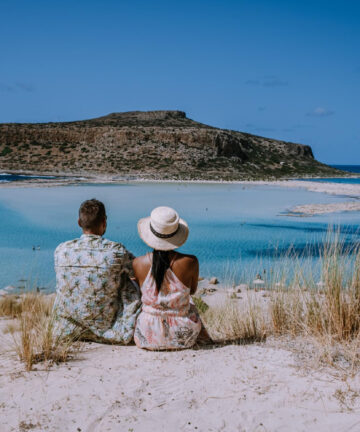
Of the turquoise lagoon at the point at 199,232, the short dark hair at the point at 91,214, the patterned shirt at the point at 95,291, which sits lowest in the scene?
the turquoise lagoon at the point at 199,232

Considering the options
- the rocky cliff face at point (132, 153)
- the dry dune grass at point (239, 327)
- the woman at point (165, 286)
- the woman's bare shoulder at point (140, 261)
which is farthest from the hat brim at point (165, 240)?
the rocky cliff face at point (132, 153)

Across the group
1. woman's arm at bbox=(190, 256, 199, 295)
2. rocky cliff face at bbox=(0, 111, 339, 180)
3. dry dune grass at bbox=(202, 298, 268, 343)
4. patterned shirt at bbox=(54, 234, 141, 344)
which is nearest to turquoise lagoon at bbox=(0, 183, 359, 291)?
dry dune grass at bbox=(202, 298, 268, 343)

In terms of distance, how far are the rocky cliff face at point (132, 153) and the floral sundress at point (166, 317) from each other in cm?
3969

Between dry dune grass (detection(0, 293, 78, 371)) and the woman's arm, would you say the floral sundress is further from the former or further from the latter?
dry dune grass (detection(0, 293, 78, 371))

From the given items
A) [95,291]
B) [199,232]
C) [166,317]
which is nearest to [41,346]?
[95,291]

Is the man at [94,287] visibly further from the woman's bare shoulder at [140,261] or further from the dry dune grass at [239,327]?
the dry dune grass at [239,327]

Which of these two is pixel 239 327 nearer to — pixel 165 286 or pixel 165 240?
pixel 165 286

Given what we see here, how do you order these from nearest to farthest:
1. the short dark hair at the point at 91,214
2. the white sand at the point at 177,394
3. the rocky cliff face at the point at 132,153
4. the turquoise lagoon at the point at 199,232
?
1. the white sand at the point at 177,394
2. the short dark hair at the point at 91,214
3. the turquoise lagoon at the point at 199,232
4. the rocky cliff face at the point at 132,153

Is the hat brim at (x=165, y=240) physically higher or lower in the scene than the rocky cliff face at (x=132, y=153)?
lower

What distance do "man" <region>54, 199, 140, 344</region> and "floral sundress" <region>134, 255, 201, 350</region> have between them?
0.18 meters

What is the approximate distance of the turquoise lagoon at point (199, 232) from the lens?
317 inches

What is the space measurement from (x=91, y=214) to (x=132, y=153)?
4754 centimetres

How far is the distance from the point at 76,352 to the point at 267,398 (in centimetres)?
146

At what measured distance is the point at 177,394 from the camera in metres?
2.71
